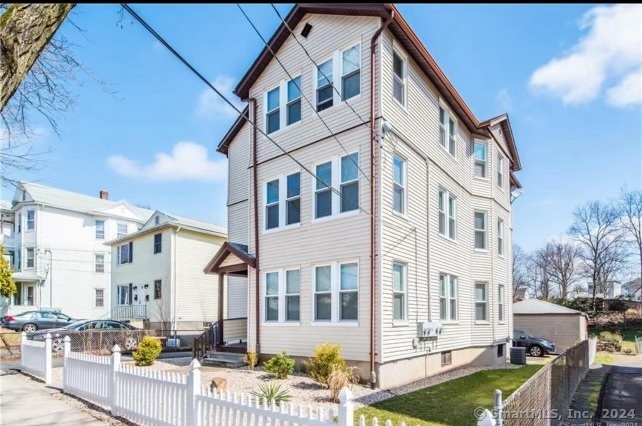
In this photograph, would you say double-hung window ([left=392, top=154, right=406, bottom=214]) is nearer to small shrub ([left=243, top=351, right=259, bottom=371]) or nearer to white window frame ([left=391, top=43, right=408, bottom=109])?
white window frame ([left=391, top=43, right=408, bottom=109])

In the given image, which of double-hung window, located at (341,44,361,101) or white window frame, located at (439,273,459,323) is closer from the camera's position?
double-hung window, located at (341,44,361,101)

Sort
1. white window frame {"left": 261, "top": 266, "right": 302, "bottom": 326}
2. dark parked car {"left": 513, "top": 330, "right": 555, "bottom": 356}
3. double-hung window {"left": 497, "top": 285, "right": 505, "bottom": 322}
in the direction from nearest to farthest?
white window frame {"left": 261, "top": 266, "right": 302, "bottom": 326}, double-hung window {"left": 497, "top": 285, "right": 505, "bottom": 322}, dark parked car {"left": 513, "top": 330, "right": 555, "bottom": 356}

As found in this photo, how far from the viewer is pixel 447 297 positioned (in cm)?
1575

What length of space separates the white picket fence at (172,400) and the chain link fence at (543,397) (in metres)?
1.51

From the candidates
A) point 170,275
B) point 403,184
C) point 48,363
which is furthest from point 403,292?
point 170,275

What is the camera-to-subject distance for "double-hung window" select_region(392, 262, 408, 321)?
12266mm

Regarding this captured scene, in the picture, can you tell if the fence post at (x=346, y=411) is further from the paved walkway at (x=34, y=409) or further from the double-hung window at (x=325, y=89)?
the double-hung window at (x=325, y=89)

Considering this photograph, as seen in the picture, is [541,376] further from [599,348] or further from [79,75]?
[599,348]

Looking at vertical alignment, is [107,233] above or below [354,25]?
below

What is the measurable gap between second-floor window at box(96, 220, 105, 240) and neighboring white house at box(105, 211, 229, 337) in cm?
675

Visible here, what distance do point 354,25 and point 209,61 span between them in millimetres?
6693

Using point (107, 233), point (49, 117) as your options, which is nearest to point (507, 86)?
point (49, 117)

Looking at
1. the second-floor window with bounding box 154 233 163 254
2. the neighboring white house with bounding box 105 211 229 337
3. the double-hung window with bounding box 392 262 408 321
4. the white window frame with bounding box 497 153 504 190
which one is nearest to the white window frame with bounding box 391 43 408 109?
the double-hung window with bounding box 392 262 408 321

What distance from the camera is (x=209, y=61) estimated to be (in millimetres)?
7203
